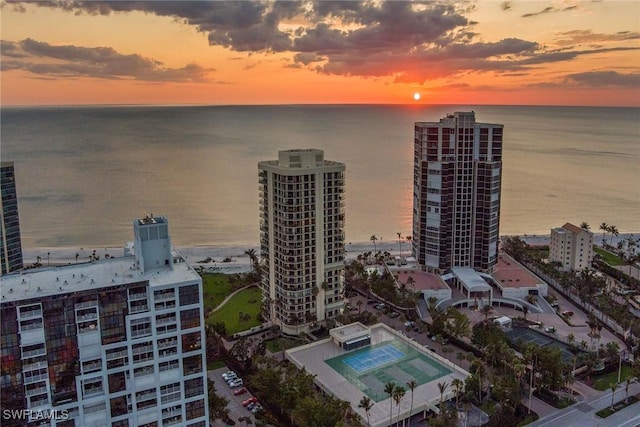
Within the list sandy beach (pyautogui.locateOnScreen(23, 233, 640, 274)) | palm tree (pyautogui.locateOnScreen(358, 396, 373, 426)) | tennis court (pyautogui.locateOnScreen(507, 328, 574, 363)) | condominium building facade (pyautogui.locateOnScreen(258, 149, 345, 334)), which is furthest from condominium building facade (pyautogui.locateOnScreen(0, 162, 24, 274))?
tennis court (pyautogui.locateOnScreen(507, 328, 574, 363))

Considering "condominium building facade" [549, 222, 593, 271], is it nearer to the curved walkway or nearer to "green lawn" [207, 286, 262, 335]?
"green lawn" [207, 286, 262, 335]

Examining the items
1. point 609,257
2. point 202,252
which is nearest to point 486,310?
point 609,257

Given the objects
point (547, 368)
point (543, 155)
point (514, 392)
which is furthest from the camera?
point (543, 155)

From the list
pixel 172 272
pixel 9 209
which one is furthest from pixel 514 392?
pixel 9 209

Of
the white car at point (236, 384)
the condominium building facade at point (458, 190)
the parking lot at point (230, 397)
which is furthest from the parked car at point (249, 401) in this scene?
the condominium building facade at point (458, 190)

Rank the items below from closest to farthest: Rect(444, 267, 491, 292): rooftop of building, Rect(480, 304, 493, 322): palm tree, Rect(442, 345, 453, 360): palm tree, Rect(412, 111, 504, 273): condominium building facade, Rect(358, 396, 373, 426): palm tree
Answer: Rect(358, 396, 373, 426): palm tree < Rect(442, 345, 453, 360): palm tree < Rect(480, 304, 493, 322): palm tree < Rect(444, 267, 491, 292): rooftop of building < Rect(412, 111, 504, 273): condominium building facade

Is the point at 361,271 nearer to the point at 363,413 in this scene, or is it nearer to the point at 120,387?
the point at 363,413

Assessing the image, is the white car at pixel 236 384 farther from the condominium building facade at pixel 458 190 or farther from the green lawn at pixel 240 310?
the condominium building facade at pixel 458 190
